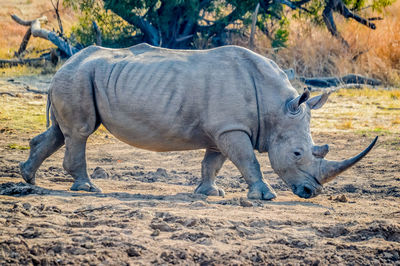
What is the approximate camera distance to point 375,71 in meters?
13.9

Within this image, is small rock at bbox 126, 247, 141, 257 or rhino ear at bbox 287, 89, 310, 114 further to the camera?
rhino ear at bbox 287, 89, 310, 114

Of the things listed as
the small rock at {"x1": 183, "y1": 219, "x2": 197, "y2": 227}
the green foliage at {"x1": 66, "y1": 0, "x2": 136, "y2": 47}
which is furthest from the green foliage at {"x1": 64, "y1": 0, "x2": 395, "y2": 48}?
the small rock at {"x1": 183, "y1": 219, "x2": 197, "y2": 227}

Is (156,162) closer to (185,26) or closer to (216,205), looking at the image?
(216,205)

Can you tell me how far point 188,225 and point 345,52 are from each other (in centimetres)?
1078

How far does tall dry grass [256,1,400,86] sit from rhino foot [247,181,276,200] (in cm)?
852

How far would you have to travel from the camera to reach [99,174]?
269 inches

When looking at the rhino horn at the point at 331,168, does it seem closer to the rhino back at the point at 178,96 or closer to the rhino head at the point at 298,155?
the rhino head at the point at 298,155

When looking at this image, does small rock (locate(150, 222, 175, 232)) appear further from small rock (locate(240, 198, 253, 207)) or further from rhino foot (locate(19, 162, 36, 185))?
rhino foot (locate(19, 162, 36, 185))

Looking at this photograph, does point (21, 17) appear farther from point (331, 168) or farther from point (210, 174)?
point (331, 168)

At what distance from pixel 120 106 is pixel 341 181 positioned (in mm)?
2612

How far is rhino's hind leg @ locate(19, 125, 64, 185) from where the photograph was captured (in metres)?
A: 6.14

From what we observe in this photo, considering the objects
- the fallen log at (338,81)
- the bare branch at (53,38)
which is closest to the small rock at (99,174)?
the bare branch at (53,38)

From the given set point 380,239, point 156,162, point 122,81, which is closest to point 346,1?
point 156,162

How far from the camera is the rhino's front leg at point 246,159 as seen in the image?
5.59 metres
